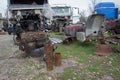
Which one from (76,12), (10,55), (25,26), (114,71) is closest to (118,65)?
(114,71)

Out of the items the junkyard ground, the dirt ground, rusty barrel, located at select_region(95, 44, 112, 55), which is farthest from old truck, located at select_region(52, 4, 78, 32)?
the dirt ground

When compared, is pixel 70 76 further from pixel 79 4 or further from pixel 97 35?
pixel 79 4


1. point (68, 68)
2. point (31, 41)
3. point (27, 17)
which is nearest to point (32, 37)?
point (31, 41)

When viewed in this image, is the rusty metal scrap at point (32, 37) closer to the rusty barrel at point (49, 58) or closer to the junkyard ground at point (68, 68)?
the junkyard ground at point (68, 68)

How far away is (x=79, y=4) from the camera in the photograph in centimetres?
2806

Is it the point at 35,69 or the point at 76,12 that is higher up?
the point at 76,12

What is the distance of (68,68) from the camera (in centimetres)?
622

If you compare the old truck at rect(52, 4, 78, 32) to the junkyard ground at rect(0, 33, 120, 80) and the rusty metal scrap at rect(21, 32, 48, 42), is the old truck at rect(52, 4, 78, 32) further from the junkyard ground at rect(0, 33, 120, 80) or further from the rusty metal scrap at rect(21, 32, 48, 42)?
the junkyard ground at rect(0, 33, 120, 80)

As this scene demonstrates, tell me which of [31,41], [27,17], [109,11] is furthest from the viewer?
[109,11]

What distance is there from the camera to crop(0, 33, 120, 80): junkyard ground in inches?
223

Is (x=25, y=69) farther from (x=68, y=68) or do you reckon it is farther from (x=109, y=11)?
(x=109, y=11)

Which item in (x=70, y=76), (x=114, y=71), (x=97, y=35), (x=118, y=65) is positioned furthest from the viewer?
(x=97, y=35)

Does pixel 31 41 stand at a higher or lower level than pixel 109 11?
lower

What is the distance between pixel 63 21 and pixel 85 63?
41.7 ft
